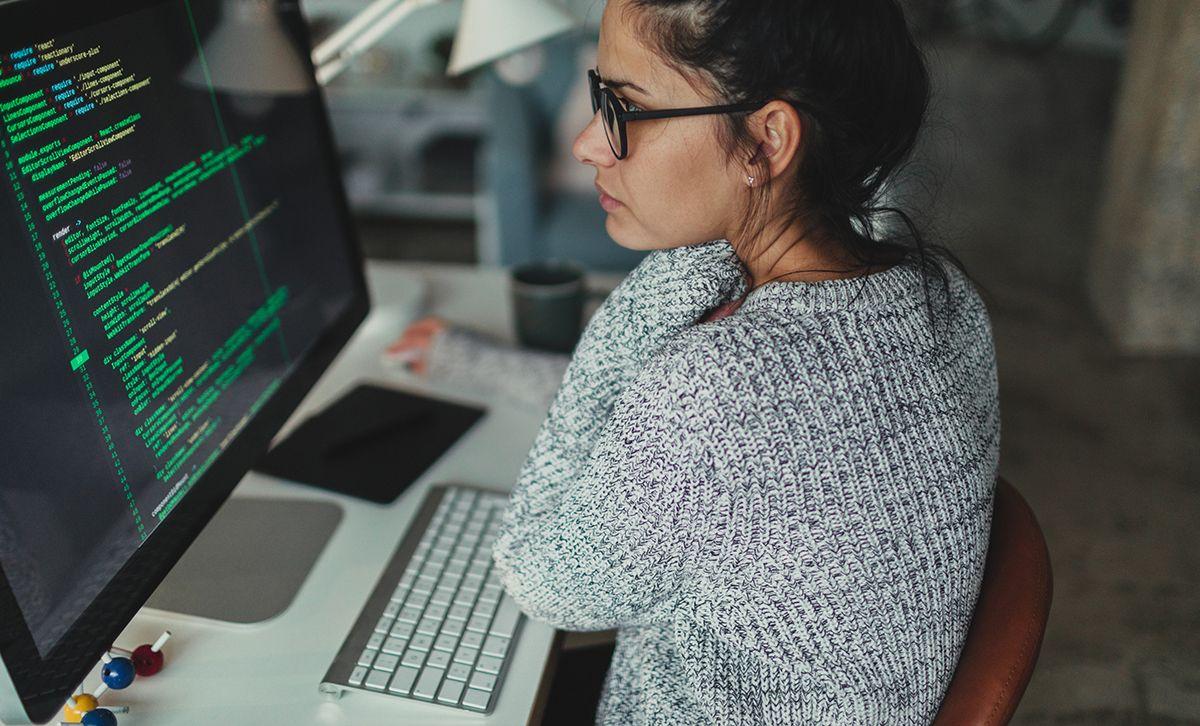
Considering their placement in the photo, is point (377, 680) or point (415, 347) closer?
point (377, 680)

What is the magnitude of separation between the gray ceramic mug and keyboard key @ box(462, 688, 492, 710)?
630mm

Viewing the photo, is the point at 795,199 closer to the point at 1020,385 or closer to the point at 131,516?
the point at 131,516

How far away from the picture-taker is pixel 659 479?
0.68m

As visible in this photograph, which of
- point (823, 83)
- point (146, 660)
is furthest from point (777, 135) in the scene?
point (146, 660)

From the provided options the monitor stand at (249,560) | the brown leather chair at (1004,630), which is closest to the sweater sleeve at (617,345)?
the monitor stand at (249,560)

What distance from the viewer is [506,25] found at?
112 centimetres

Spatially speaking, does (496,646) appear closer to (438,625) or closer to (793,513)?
(438,625)

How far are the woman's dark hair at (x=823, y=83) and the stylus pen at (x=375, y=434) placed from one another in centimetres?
51

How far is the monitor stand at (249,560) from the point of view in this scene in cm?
83

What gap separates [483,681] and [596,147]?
468mm

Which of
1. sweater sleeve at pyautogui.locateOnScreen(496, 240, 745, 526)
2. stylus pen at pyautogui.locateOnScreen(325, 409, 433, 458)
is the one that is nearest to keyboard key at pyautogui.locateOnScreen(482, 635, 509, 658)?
sweater sleeve at pyautogui.locateOnScreen(496, 240, 745, 526)

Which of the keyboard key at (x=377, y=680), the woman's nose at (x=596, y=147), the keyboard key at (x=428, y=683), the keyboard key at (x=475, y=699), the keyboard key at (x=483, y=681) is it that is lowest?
the keyboard key at (x=483, y=681)

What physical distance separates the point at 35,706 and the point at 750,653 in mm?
487

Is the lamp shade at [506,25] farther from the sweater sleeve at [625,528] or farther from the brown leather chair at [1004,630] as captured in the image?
the brown leather chair at [1004,630]
